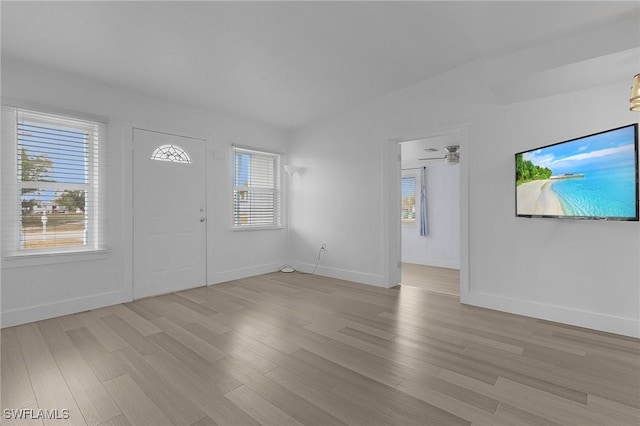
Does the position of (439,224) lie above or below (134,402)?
above

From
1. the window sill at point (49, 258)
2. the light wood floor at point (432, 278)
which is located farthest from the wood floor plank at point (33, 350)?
the light wood floor at point (432, 278)

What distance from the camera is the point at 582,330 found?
8.91 feet

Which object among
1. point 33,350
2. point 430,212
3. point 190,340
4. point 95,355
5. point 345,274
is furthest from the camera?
point 430,212

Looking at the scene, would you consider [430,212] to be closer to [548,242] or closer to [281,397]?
[548,242]

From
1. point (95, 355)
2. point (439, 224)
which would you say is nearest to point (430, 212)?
point (439, 224)

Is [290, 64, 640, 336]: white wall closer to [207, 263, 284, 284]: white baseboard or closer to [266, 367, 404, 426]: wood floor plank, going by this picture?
[207, 263, 284, 284]: white baseboard

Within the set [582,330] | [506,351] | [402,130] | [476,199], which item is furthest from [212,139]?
[582,330]

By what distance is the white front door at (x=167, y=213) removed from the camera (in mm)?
3791

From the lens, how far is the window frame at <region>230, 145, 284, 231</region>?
4797 millimetres

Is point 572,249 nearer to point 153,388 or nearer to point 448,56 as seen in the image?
point 448,56

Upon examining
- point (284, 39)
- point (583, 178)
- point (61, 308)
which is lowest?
point (61, 308)

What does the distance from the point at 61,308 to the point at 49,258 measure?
56cm

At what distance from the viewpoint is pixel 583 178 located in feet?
8.36

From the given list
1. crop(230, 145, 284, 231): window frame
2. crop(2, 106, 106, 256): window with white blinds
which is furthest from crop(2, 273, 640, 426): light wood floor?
crop(230, 145, 284, 231): window frame
